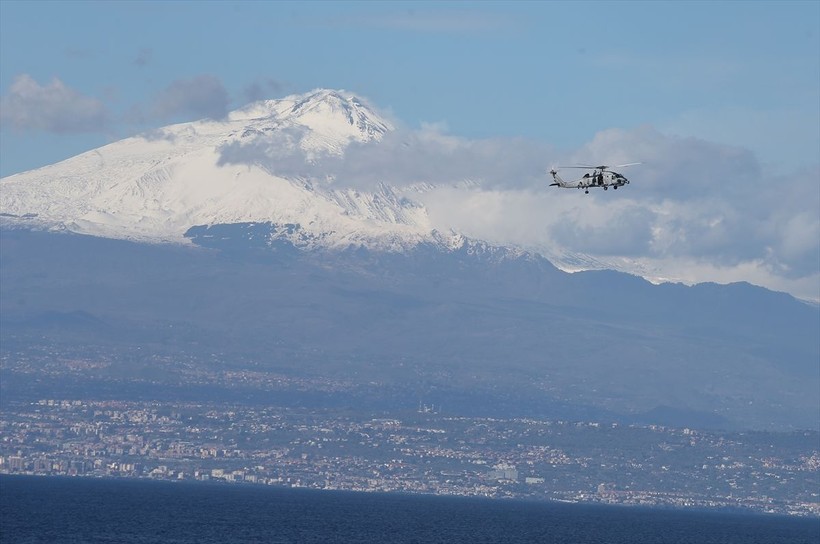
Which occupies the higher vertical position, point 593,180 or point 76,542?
point 593,180

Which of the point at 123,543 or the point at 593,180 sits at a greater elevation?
the point at 593,180

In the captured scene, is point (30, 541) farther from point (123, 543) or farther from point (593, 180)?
point (593, 180)

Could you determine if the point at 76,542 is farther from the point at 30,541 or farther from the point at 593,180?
the point at 593,180

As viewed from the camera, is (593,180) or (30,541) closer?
(593,180)

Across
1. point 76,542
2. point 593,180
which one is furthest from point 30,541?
point 593,180

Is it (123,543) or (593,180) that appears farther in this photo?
(123,543)

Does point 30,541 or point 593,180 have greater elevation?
point 593,180

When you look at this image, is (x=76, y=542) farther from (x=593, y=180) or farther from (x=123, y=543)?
(x=593, y=180)
